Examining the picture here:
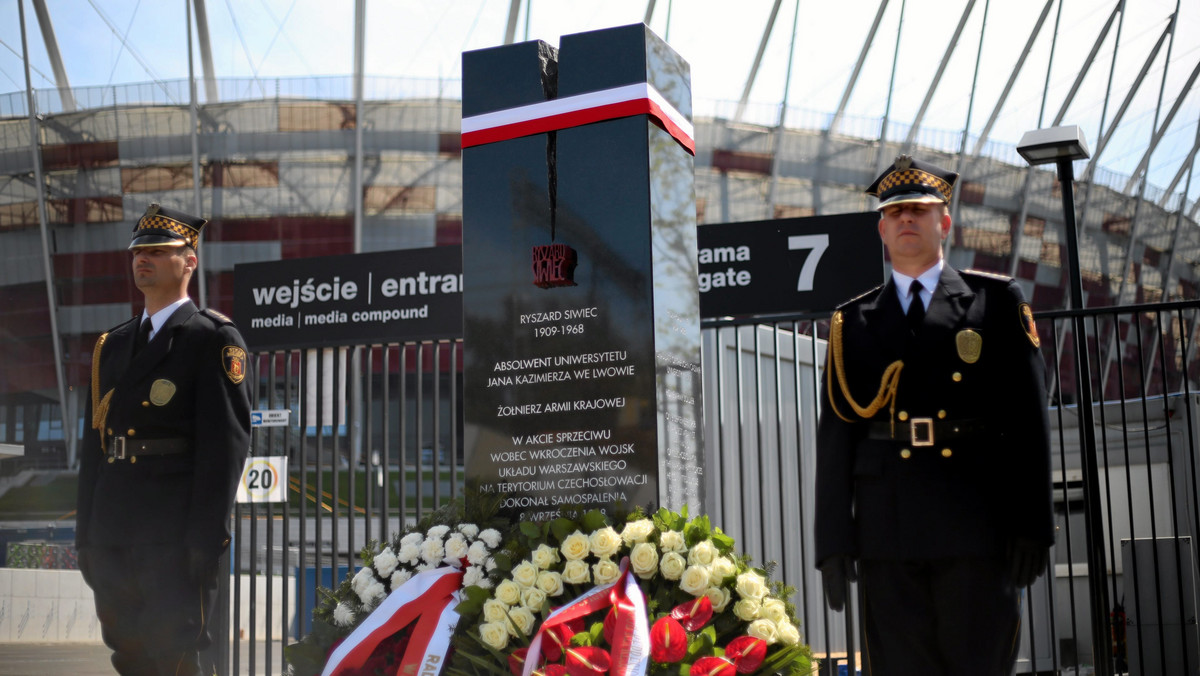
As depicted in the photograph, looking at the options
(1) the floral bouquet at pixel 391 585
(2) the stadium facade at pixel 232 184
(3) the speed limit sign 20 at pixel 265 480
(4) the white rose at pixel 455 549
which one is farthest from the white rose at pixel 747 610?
(2) the stadium facade at pixel 232 184

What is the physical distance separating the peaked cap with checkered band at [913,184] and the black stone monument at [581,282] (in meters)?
0.75

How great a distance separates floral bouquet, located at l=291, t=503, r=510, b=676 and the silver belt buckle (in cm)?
136

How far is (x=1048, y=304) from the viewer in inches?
1091

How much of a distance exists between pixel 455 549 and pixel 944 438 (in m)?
1.58

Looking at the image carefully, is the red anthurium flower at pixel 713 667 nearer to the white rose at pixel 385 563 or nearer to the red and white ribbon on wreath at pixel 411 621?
the red and white ribbon on wreath at pixel 411 621

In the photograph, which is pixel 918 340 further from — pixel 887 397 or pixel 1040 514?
pixel 1040 514

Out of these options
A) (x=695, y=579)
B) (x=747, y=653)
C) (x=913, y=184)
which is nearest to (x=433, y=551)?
(x=695, y=579)

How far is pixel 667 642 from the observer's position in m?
3.16

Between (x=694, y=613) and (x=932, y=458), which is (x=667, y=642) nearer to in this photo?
(x=694, y=613)

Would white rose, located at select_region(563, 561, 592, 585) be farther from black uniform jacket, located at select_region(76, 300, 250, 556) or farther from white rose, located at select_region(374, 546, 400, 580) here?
black uniform jacket, located at select_region(76, 300, 250, 556)

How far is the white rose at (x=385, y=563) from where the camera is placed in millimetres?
3762

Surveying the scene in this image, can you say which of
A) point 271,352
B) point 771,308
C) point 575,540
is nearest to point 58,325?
point 271,352

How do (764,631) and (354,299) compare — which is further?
(354,299)

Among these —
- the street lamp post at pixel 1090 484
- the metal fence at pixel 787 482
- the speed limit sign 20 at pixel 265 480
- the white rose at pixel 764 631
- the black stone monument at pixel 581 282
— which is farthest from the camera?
the speed limit sign 20 at pixel 265 480
